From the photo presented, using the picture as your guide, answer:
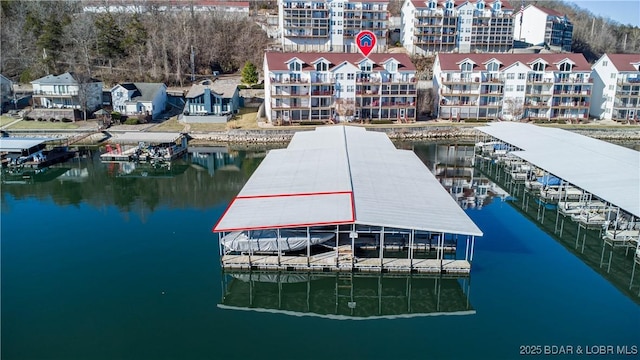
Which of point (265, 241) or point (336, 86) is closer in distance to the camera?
point (265, 241)

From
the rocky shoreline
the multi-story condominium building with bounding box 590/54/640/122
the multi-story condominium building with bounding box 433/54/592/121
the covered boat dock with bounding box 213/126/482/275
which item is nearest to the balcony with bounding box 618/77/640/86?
the multi-story condominium building with bounding box 590/54/640/122

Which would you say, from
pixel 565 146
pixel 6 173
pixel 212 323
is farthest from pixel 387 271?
pixel 6 173

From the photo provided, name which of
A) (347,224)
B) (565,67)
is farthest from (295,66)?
→ (347,224)

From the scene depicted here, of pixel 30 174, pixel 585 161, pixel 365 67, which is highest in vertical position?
pixel 365 67

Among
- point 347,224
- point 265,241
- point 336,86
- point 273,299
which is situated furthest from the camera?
point 336,86

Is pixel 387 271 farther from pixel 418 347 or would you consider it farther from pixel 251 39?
pixel 251 39

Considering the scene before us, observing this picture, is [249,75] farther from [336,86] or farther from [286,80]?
[336,86]

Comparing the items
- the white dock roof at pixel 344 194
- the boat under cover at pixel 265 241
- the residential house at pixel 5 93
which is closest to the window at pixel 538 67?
the white dock roof at pixel 344 194
